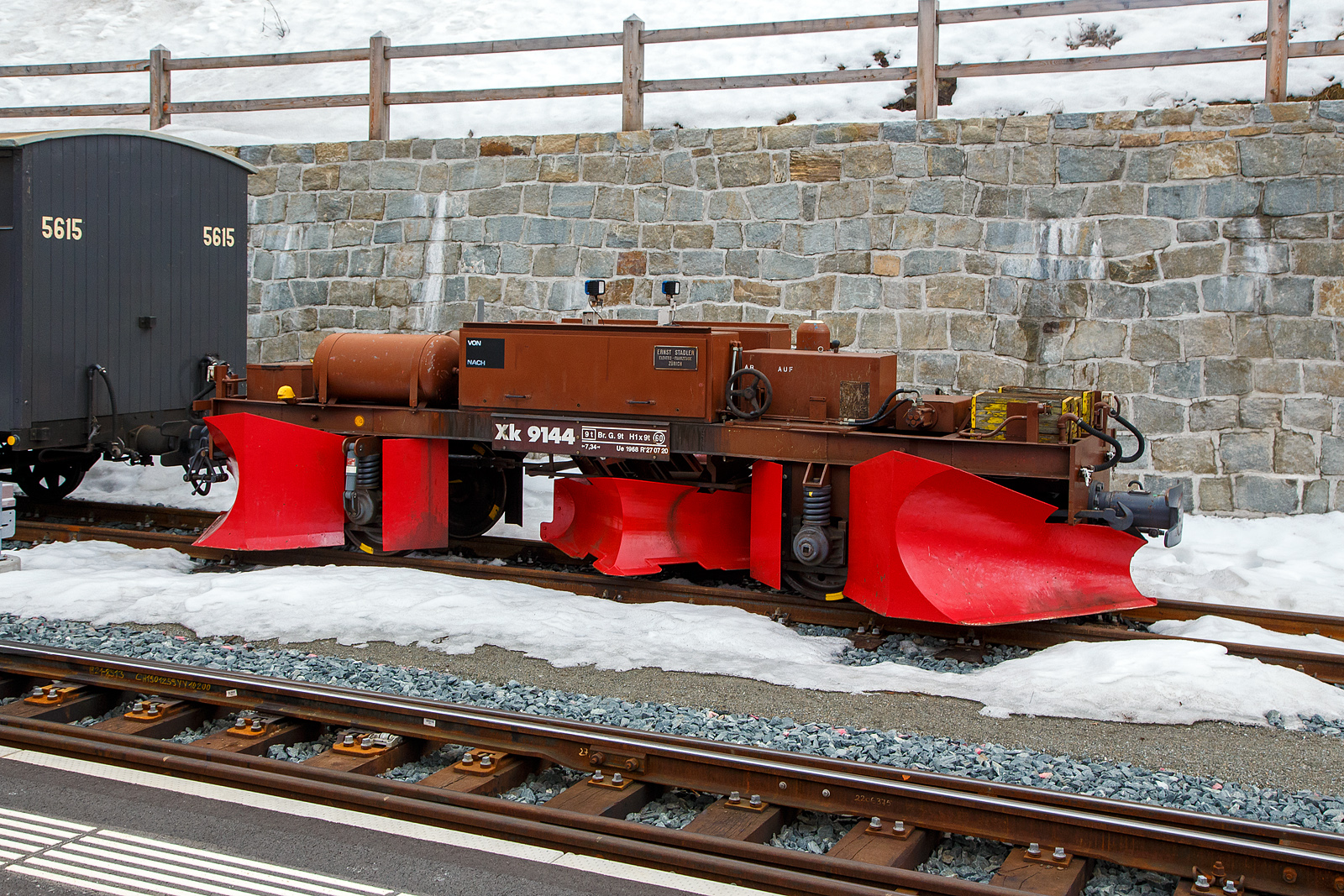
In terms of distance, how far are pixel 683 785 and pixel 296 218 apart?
10.4 meters

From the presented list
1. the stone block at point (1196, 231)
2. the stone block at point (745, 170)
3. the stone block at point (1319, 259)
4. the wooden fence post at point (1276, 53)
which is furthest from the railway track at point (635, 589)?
the wooden fence post at point (1276, 53)

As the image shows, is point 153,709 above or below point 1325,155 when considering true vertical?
below

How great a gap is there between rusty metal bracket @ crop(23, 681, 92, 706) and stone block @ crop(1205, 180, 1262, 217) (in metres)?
9.33

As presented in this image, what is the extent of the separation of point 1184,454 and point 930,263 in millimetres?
2824

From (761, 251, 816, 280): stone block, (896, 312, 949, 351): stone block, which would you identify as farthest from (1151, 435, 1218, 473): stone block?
(761, 251, 816, 280): stone block

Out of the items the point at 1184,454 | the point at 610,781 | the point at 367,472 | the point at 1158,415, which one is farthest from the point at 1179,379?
the point at 610,781

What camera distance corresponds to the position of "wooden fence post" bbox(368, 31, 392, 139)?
41.9 feet

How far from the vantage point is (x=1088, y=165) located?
10461mm

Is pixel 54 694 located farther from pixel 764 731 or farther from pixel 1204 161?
pixel 1204 161

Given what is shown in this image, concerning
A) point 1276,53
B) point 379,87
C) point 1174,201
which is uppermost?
point 379,87

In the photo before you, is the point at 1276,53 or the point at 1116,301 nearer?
the point at 1276,53

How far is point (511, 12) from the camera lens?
2116 cm

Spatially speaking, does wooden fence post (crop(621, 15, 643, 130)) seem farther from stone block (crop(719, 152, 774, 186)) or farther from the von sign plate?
the von sign plate

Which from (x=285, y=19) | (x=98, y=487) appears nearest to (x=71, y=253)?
(x=98, y=487)
